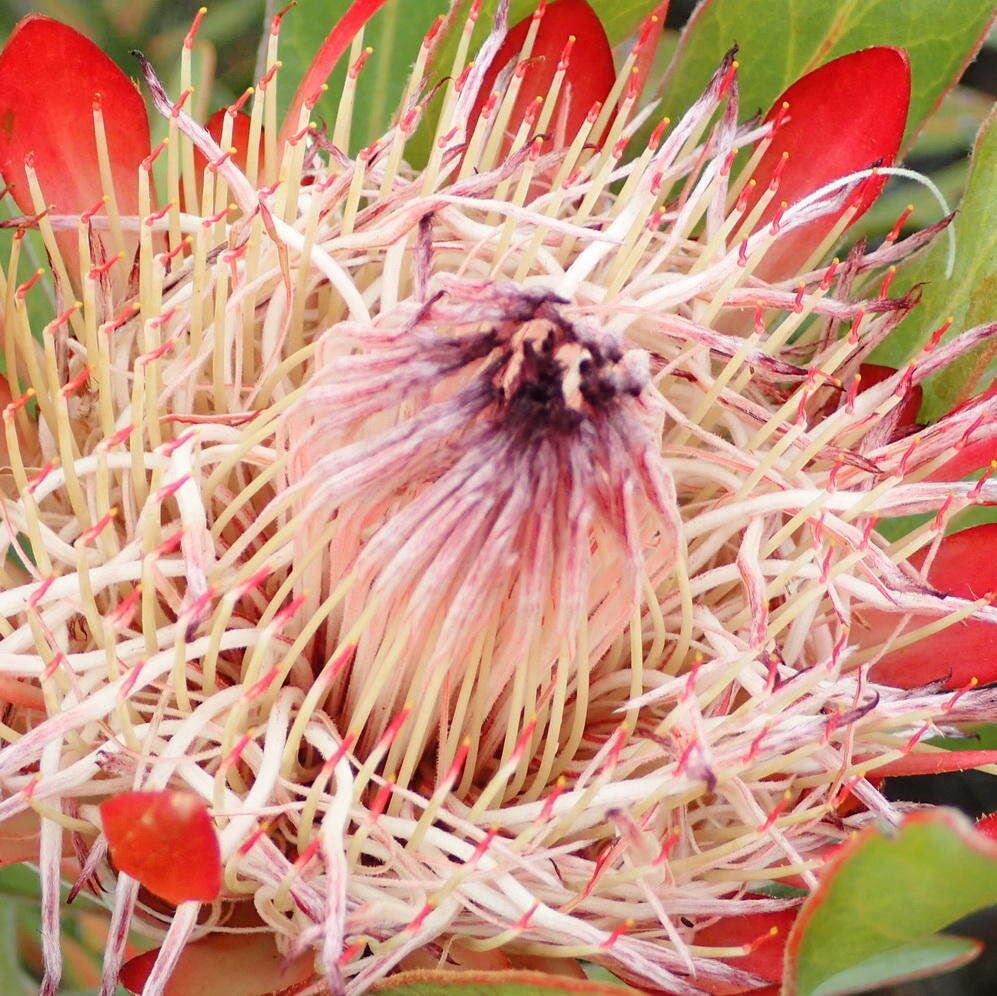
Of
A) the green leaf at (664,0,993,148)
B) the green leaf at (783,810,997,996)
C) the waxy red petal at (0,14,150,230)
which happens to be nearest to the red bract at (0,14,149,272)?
the waxy red petal at (0,14,150,230)

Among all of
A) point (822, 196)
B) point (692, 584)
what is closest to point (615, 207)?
point (822, 196)

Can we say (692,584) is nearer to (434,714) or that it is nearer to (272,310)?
(434,714)

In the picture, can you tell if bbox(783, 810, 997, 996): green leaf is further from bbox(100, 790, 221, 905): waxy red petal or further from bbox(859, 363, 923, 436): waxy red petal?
bbox(859, 363, 923, 436): waxy red petal

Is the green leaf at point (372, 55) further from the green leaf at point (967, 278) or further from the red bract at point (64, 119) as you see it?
the green leaf at point (967, 278)

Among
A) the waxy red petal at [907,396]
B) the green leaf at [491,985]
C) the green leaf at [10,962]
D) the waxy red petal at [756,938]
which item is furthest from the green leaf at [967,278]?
the green leaf at [10,962]

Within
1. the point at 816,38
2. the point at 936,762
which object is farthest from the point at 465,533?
the point at 816,38

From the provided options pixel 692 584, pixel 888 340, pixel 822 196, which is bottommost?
pixel 692 584
